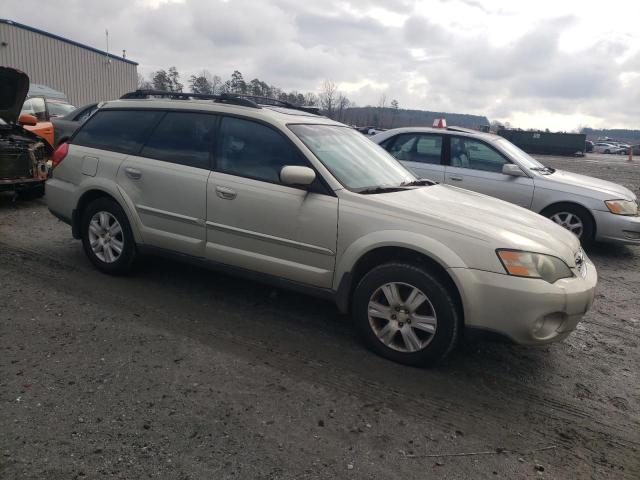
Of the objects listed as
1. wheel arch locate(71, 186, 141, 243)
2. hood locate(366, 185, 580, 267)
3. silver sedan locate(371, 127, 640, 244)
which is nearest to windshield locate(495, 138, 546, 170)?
silver sedan locate(371, 127, 640, 244)

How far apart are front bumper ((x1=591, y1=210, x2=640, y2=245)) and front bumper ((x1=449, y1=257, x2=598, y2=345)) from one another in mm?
4024

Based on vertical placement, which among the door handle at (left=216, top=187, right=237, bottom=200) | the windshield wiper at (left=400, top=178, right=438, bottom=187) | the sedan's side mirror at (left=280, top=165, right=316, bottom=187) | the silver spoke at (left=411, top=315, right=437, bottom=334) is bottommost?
the silver spoke at (left=411, top=315, right=437, bottom=334)

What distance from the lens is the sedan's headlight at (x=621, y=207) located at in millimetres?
6729

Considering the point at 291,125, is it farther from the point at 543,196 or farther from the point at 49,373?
the point at 543,196

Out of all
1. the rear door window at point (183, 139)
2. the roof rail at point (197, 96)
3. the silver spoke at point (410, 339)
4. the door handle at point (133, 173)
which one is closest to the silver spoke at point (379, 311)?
the silver spoke at point (410, 339)

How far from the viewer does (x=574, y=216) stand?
6875 mm

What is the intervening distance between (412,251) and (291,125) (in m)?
1.47

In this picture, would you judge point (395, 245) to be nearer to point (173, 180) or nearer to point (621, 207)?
point (173, 180)

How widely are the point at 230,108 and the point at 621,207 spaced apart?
542 cm

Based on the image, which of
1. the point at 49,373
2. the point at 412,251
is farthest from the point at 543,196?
the point at 49,373

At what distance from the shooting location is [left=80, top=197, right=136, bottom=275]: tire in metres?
4.71

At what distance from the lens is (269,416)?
9.32ft

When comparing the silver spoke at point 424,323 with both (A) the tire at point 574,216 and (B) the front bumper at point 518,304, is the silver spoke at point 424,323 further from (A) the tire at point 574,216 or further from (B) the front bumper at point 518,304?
(A) the tire at point 574,216

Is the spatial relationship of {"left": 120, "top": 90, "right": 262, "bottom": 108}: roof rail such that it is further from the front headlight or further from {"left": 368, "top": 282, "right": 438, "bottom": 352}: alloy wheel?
the front headlight
